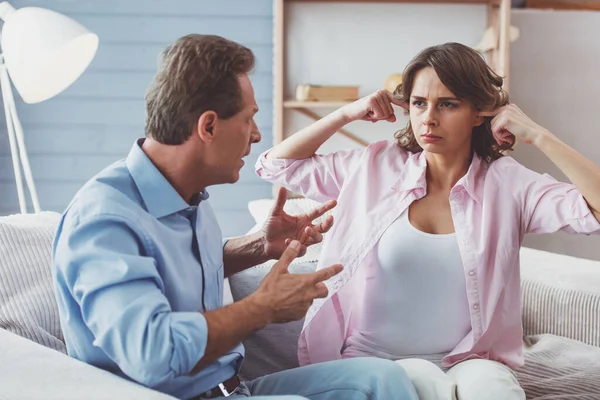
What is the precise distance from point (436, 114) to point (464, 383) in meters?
0.61

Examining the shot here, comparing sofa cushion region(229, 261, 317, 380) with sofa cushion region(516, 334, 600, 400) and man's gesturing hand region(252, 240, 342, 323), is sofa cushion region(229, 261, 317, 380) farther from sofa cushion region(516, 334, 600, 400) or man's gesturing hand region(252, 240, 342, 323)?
man's gesturing hand region(252, 240, 342, 323)

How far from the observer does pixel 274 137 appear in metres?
3.48

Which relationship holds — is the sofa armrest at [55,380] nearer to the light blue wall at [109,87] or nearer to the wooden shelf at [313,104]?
the wooden shelf at [313,104]

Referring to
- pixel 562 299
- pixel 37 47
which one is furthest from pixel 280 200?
pixel 37 47

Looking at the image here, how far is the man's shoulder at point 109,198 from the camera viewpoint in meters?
1.27

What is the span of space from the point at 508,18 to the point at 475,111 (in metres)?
1.65

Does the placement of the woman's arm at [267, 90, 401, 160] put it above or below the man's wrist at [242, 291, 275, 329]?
above

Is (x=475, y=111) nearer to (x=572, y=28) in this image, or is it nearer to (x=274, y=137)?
(x=274, y=137)

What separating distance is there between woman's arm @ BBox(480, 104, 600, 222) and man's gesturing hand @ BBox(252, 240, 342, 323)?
0.73 metres

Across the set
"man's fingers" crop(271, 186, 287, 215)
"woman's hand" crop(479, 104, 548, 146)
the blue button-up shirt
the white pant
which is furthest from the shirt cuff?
"woman's hand" crop(479, 104, 548, 146)

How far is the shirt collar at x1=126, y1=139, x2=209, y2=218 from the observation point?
1.38 meters

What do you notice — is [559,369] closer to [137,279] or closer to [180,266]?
[180,266]

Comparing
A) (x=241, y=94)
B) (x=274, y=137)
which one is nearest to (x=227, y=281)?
(x=241, y=94)

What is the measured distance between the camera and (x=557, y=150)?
5.98 ft
